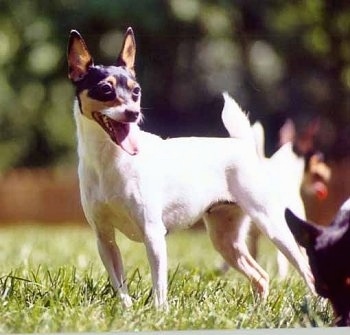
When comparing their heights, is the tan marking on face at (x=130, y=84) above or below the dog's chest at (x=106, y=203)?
above

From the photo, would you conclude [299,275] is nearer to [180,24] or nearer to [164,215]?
Answer: [164,215]

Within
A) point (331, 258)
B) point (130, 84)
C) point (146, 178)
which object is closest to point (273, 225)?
point (331, 258)

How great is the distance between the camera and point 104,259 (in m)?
3.81

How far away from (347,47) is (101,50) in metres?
1.02

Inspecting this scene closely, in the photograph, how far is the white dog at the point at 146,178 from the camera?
12.0 ft

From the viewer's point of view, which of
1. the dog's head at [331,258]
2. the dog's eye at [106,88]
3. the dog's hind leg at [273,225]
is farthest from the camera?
the dog's hind leg at [273,225]

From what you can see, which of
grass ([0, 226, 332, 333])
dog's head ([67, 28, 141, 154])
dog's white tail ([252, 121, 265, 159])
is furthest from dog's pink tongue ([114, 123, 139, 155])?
dog's white tail ([252, 121, 265, 159])

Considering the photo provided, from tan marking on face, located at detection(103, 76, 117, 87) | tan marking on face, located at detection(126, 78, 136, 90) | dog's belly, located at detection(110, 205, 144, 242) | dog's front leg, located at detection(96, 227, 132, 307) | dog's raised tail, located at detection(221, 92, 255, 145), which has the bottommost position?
dog's front leg, located at detection(96, 227, 132, 307)

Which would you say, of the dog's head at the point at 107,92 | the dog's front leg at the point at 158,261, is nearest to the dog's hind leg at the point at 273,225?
the dog's front leg at the point at 158,261

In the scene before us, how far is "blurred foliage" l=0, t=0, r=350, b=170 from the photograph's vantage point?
13.1 feet

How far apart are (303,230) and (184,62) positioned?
31.3 inches

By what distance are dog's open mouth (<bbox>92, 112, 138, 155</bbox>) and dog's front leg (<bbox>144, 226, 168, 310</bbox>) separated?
0.28m

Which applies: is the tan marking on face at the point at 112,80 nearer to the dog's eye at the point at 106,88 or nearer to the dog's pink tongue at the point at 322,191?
the dog's eye at the point at 106,88

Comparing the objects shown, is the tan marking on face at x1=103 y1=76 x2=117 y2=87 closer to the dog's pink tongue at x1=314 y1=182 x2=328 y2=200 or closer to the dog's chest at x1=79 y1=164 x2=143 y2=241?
the dog's chest at x1=79 y1=164 x2=143 y2=241
